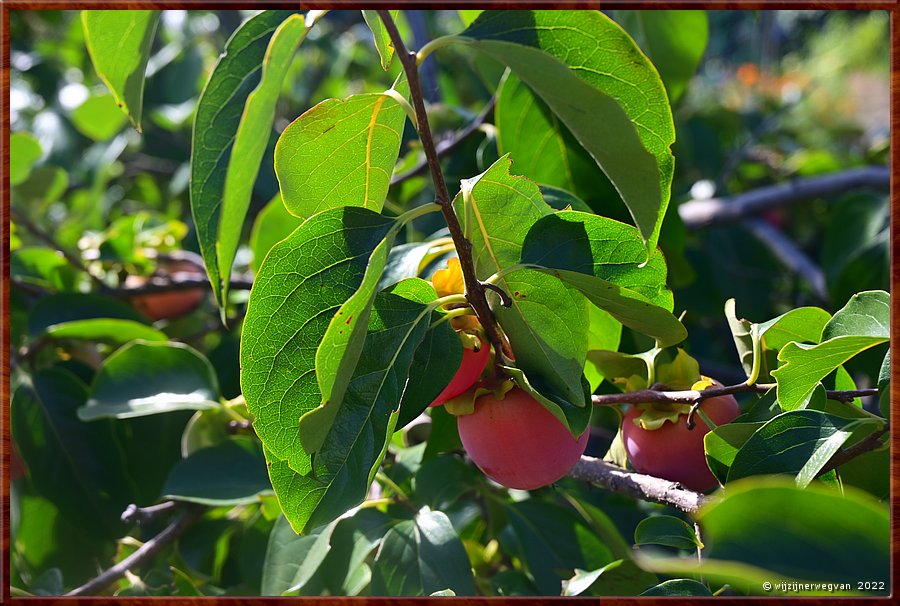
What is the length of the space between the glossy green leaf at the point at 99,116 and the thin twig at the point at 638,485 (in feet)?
3.77

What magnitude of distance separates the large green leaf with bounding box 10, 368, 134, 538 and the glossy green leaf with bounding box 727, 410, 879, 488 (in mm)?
714

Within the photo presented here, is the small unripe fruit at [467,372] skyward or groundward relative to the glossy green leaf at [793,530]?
groundward

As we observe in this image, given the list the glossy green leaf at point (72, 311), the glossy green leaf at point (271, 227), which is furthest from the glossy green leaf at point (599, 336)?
the glossy green leaf at point (72, 311)

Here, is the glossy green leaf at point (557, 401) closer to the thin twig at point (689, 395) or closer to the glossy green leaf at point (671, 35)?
the thin twig at point (689, 395)

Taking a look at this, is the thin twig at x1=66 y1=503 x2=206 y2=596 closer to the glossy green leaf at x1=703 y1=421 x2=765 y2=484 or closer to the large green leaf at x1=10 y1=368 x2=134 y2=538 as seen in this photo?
the large green leaf at x1=10 y1=368 x2=134 y2=538

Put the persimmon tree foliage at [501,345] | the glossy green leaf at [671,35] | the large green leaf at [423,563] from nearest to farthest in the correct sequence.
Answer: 1. the persimmon tree foliage at [501,345]
2. the large green leaf at [423,563]
3. the glossy green leaf at [671,35]

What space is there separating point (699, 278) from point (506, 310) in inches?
32.4

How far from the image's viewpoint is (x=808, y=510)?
33 centimetres

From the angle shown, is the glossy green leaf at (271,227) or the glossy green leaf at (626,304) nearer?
the glossy green leaf at (626,304)

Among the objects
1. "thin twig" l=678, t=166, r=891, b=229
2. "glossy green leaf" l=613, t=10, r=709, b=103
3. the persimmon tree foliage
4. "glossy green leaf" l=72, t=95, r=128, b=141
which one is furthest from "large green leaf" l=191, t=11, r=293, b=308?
"glossy green leaf" l=72, t=95, r=128, b=141

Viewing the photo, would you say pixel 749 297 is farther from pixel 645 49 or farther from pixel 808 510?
pixel 808 510

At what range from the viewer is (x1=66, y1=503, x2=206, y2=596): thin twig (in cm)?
79

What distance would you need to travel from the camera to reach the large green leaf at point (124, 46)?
573 mm

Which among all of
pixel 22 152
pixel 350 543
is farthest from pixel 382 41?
pixel 22 152
